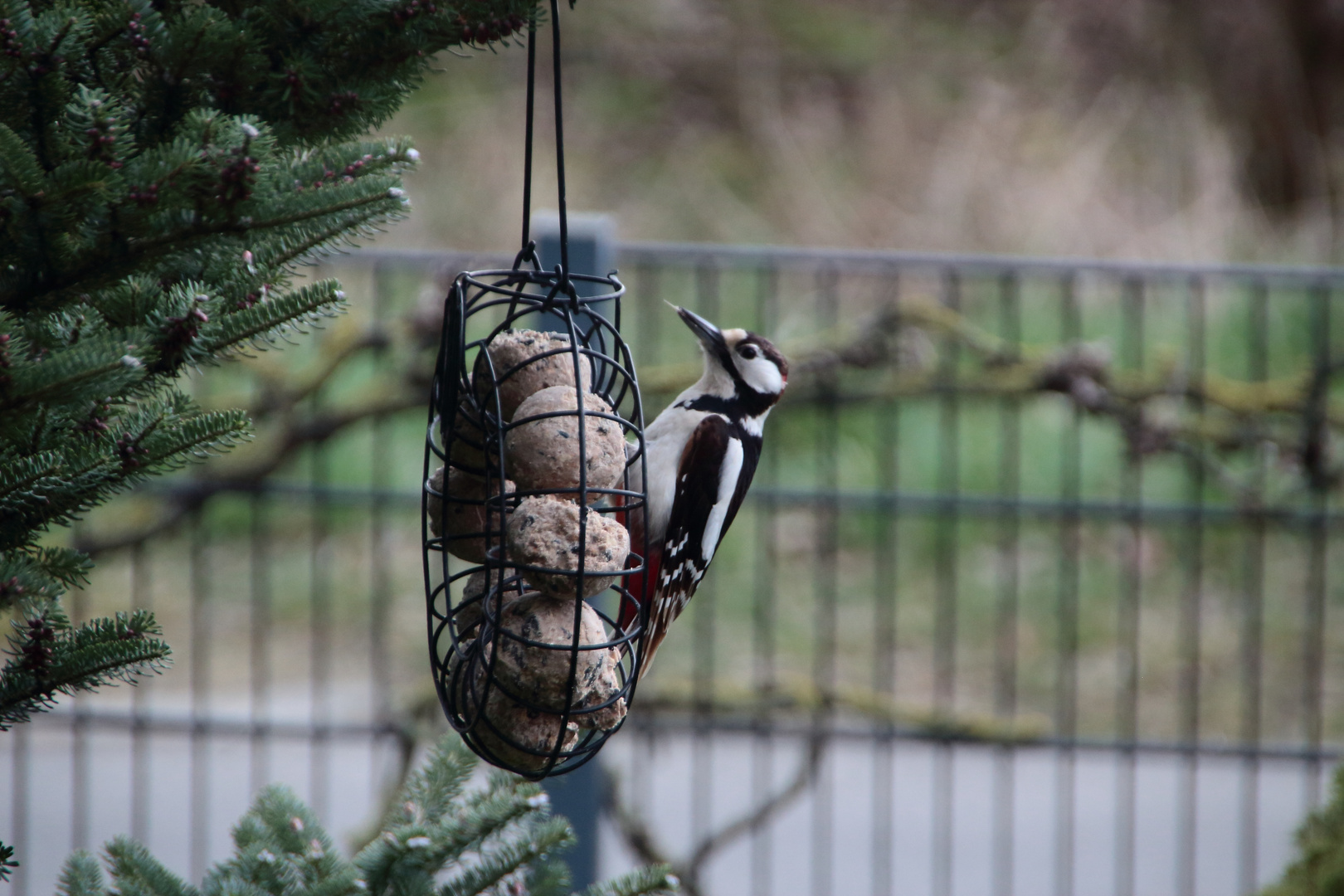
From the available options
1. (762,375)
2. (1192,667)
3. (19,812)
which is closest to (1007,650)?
(1192,667)

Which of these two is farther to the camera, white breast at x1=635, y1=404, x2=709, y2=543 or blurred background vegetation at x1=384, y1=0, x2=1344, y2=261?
blurred background vegetation at x1=384, y1=0, x2=1344, y2=261

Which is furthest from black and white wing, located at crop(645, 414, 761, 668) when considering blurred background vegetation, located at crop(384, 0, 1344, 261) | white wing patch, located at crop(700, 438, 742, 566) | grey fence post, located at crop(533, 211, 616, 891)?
blurred background vegetation, located at crop(384, 0, 1344, 261)

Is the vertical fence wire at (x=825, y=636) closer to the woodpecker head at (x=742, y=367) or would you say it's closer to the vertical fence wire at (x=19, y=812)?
the woodpecker head at (x=742, y=367)

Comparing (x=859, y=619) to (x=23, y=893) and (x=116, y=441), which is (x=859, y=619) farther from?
(x=116, y=441)

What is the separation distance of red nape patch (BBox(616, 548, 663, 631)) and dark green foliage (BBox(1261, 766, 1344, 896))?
4.49ft

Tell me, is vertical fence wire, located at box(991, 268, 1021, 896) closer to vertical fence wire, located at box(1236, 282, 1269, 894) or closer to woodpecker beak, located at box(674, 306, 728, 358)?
vertical fence wire, located at box(1236, 282, 1269, 894)

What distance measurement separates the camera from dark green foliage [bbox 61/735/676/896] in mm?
1969

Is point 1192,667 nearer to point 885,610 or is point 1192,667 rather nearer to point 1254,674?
point 1254,674

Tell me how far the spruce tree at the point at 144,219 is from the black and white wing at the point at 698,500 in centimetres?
122

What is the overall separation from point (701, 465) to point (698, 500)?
0.08 m

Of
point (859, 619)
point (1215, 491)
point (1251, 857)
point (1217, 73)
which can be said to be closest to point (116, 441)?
point (1251, 857)

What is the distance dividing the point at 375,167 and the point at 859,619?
519 centimetres

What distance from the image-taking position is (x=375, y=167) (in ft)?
5.25

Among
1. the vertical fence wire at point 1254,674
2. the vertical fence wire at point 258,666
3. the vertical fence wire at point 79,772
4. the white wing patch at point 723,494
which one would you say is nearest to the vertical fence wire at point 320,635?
the vertical fence wire at point 258,666
